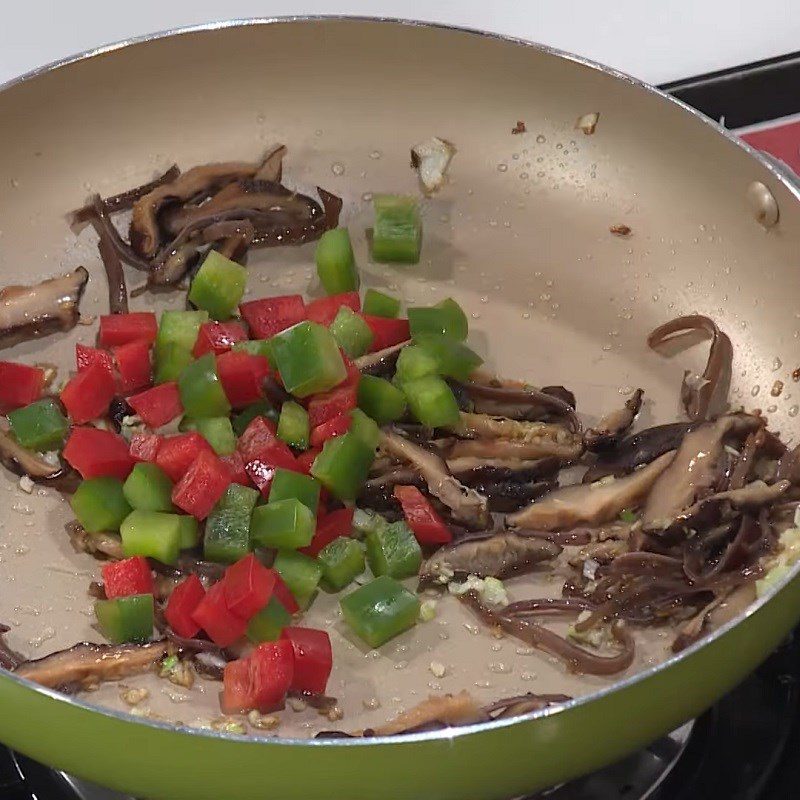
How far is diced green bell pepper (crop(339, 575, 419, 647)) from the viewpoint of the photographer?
1.06m

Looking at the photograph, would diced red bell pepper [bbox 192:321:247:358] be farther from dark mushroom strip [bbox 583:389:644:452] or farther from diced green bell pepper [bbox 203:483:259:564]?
dark mushroom strip [bbox 583:389:644:452]

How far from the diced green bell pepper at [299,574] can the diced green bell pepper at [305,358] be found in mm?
189

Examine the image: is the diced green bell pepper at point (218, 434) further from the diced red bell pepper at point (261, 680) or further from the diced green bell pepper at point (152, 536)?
the diced red bell pepper at point (261, 680)

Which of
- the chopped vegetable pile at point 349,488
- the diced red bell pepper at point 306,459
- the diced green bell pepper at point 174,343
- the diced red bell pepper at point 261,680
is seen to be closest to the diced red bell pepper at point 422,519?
the chopped vegetable pile at point 349,488

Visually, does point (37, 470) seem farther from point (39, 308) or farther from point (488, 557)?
point (488, 557)

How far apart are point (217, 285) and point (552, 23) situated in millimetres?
779

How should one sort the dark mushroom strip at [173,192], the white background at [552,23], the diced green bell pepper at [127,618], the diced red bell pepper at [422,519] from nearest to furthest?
the diced green bell pepper at [127,618] → the diced red bell pepper at [422,519] → the dark mushroom strip at [173,192] → the white background at [552,23]

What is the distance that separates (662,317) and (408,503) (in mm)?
431

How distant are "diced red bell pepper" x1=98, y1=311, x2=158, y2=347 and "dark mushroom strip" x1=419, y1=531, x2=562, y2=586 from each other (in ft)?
1.51

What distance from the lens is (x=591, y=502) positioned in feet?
3.82

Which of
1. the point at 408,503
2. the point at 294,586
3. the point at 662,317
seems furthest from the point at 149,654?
the point at 662,317

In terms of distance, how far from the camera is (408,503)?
3.82 ft

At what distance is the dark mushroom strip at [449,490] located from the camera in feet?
3.78

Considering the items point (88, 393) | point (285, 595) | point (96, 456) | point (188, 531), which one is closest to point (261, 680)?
point (285, 595)
